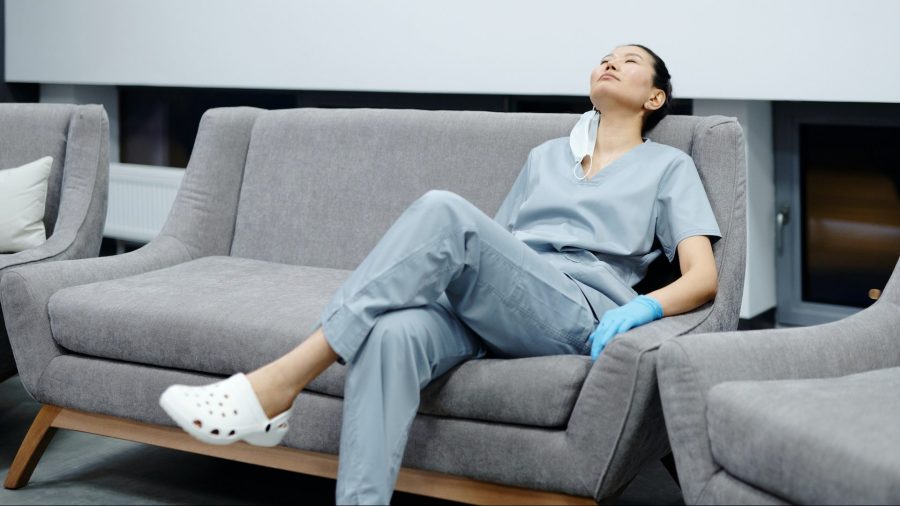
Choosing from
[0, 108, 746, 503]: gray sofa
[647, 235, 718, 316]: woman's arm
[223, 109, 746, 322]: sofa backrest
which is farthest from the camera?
[223, 109, 746, 322]: sofa backrest

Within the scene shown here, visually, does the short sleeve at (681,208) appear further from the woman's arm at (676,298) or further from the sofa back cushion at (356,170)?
the sofa back cushion at (356,170)

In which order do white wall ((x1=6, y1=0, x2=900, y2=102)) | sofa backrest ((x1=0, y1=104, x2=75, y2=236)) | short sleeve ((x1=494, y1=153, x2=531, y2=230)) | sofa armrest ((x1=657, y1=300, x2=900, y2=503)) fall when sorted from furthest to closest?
sofa backrest ((x1=0, y1=104, x2=75, y2=236)) → white wall ((x1=6, y1=0, x2=900, y2=102)) → short sleeve ((x1=494, y1=153, x2=531, y2=230)) → sofa armrest ((x1=657, y1=300, x2=900, y2=503))

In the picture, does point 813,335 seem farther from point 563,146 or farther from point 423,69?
point 423,69

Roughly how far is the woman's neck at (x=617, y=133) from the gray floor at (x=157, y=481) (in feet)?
2.50

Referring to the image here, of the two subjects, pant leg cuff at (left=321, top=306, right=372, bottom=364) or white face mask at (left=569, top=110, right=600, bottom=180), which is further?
white face mask at (left=569, top=110, right=600, bottom=180)

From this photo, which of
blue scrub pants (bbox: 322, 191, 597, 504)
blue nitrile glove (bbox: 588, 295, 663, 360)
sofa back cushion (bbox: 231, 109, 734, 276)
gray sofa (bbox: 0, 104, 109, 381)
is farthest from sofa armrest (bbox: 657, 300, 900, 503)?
gray sofa (bbox: 0, 104, 109, 381)

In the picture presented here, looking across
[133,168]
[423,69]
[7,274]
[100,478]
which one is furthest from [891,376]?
[133,168]

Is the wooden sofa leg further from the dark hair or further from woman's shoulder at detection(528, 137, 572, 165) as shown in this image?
the dark hair

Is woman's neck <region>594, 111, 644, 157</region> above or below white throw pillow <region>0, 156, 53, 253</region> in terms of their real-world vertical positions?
above

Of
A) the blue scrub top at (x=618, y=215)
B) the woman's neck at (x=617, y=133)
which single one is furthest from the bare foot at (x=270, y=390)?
the woman's neck at (x=617, y=133)

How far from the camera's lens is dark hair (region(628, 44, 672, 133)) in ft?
7.70

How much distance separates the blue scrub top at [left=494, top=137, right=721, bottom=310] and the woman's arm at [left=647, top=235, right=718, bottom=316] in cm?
3

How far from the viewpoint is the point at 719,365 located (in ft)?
5.81

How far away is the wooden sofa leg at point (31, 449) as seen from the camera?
236 cm
